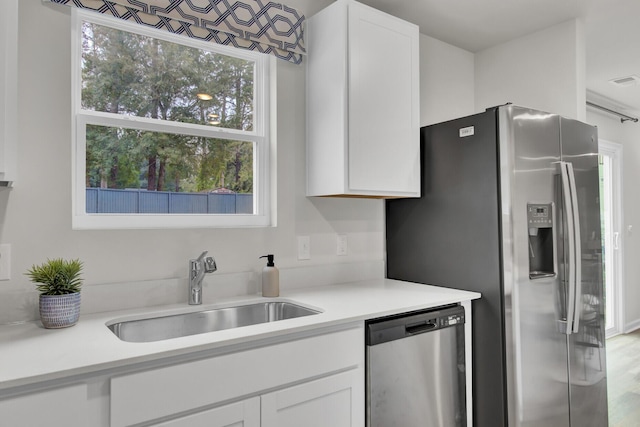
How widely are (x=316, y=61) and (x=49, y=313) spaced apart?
64.6 inches

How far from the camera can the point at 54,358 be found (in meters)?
1.14

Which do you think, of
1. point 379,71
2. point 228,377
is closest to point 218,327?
point 228,377

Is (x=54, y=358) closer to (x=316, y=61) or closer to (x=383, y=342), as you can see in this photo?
(x=383, y=342)

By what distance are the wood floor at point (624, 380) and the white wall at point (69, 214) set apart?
2245 mm

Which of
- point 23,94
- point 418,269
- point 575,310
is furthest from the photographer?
point 418,269

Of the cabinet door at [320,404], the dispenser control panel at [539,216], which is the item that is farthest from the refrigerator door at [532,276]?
the cabinet door at [320,404]

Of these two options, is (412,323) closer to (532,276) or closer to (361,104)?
(532,276)

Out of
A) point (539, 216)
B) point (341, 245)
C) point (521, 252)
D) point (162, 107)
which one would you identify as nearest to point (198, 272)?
point (162, 107)

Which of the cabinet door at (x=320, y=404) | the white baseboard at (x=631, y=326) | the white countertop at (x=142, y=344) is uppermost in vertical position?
the white countertop at (x=142, y=344)

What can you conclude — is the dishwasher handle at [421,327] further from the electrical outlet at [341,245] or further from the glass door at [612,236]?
the glass door at [612,236]

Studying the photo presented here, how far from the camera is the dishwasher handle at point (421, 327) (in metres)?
1.82

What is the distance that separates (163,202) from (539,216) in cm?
179

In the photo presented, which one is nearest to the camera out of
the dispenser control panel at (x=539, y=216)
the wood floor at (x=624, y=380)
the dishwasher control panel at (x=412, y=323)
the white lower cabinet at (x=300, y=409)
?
the white lower cabinet at (x=300, y=409)

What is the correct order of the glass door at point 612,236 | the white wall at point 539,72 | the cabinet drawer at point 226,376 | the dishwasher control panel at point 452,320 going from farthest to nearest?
the glass door at point 612,236
the white wall at point 539,72
the dishwasher control panel at point 452,320
the cabinet drawer at point 226,376
